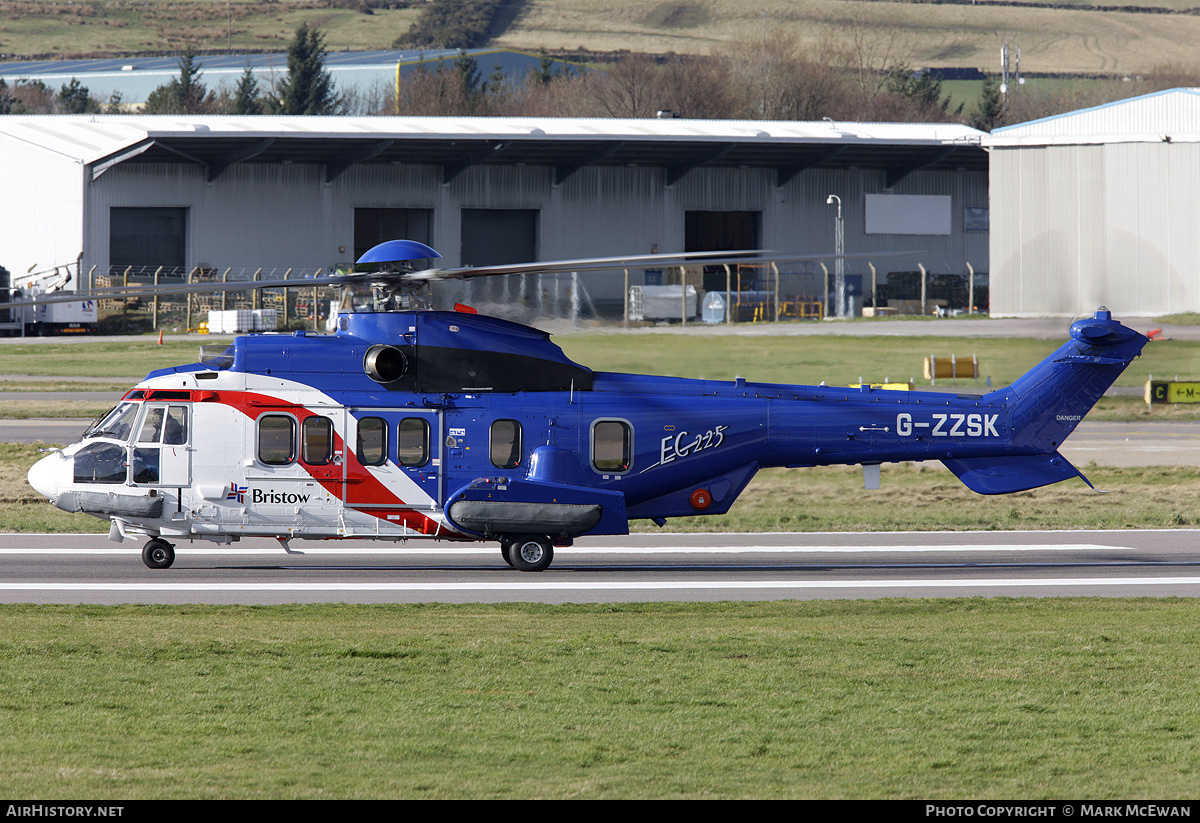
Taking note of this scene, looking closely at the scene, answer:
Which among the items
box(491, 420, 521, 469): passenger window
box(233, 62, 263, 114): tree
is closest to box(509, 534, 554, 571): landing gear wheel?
box(491, 420, 521, 469): passenger window

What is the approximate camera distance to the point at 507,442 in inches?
623

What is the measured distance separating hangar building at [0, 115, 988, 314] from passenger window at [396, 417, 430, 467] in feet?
152

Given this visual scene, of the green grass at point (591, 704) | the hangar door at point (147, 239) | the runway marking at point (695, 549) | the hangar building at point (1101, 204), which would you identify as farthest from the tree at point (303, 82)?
the green grass at point (591, 704)

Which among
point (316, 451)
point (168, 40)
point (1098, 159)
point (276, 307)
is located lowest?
point (316, 451)

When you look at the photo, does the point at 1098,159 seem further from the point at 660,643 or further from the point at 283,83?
the point at 283,83

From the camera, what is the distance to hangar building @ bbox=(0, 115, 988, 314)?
60.8 meters

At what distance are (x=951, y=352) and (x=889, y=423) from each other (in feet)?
90.8

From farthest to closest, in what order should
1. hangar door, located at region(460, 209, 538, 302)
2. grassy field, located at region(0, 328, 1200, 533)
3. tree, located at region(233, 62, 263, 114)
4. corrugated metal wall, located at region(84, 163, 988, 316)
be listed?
tree, located at region(233, 62, 263, 114)
hangar door, located at region(460, 209, 538, 302)
corrugated metal wall, located at region(84, 163, 988, 316)
grassy field, located at region(0, 328, 1200, 533)

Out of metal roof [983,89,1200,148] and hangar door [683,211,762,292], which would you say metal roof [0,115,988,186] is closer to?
hangar door [683,211,762,292]

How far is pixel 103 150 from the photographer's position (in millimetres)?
58938

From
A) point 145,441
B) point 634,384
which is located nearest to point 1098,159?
point 634,384

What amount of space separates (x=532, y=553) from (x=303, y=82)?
101218 millimetres

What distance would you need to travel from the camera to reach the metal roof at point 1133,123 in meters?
50.3

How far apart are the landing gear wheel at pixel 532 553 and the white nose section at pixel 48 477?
5.73 metres
